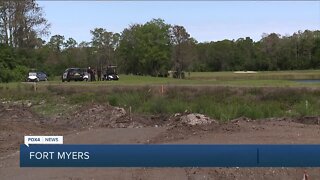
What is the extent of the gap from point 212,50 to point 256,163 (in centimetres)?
11933

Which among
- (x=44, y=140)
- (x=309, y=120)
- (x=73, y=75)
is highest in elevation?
(x=44, y=140)

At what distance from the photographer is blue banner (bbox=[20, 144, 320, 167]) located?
19.0 feet

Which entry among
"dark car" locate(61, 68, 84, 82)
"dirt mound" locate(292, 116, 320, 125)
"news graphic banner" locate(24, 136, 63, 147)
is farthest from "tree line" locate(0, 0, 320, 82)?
"news graphic banner" locate(24, 136, 63, 147)

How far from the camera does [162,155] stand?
19.1 feet

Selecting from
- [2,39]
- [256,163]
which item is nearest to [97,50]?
[2,39]

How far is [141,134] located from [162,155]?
630 inches

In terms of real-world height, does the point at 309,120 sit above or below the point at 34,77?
below

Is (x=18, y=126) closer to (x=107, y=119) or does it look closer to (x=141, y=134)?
(x=107, y=119)

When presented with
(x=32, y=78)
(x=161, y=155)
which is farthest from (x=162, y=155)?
(x=32, y=78)

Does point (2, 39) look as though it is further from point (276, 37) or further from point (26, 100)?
point (276, 37)

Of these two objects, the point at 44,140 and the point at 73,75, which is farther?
the point at 73,75

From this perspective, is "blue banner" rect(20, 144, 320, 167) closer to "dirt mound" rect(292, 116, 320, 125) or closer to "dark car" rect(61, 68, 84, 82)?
"dirt mound" rect(292, 116, 320, 125)

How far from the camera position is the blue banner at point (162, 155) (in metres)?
5.79

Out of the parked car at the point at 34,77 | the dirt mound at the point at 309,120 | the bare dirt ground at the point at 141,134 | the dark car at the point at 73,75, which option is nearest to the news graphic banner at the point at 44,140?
the bare dirt ground at the point at 141,134
